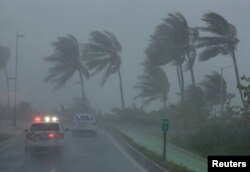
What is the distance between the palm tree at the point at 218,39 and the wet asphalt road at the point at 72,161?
56.5 ft

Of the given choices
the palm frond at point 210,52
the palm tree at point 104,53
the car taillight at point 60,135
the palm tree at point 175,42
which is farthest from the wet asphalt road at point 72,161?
the palm tree at point 104,53

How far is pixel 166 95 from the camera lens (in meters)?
70.5

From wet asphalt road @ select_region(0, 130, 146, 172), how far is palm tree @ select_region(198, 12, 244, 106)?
17210 millimetres

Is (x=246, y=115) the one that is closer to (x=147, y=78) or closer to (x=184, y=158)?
(x=184, y=158)

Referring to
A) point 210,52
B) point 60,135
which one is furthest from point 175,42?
point 60,135

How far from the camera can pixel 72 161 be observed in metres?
24.4

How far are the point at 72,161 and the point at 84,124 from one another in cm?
2116

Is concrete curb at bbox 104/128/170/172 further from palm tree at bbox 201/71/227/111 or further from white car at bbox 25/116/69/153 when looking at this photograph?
palm tree at bbox 201/71/227/111

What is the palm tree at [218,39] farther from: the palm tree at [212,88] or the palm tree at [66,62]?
the palm tree at [66,62]

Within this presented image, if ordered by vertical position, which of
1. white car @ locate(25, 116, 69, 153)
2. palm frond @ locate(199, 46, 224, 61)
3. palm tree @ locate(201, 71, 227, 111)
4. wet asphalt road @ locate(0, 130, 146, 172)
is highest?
palm frond @ locate(199, 46, 224, 61)

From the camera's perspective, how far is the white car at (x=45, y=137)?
28.6 m

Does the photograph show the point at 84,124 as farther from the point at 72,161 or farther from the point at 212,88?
the point at 72,161

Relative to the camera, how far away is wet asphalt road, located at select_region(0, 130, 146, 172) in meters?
21.3

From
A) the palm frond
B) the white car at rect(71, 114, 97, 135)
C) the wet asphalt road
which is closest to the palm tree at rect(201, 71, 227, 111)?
the palm frond
